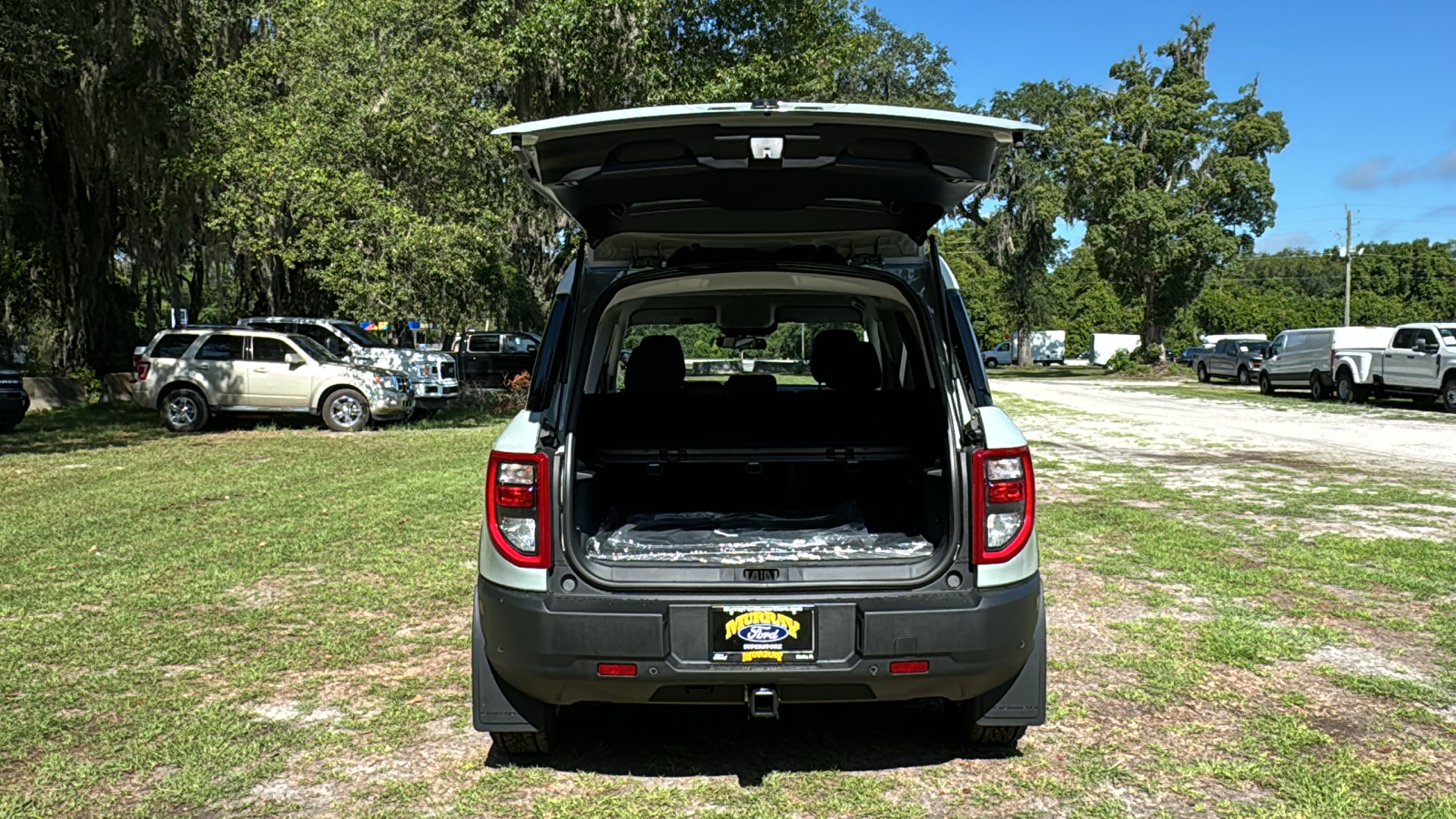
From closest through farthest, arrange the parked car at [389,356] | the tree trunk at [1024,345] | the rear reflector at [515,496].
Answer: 1. the rear reflector at [515,496]
2. the parked car at [389,356]
3. the tree trunk at [1024,345]

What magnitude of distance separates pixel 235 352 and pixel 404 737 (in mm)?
15730

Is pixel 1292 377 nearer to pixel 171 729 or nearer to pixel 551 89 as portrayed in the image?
pixel 551 89

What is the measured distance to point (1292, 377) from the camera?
28.8m

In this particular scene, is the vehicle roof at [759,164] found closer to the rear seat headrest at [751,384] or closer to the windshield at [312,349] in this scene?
the rear seat headrest at [751,384]

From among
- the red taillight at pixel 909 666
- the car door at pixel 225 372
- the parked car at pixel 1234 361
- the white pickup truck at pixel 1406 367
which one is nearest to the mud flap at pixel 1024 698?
the red taillight at pixel 909 666

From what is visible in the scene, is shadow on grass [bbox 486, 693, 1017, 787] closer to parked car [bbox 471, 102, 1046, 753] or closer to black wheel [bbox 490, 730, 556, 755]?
black wheel [bbox 490, 730, 556, 755]

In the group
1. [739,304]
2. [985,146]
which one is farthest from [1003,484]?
[739,304]

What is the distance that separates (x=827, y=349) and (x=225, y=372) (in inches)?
605

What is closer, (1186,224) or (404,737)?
(404,737)

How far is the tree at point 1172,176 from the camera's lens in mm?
38781

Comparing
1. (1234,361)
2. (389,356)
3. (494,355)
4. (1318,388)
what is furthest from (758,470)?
(1234,361)

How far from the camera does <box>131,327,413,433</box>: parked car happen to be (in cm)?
1805

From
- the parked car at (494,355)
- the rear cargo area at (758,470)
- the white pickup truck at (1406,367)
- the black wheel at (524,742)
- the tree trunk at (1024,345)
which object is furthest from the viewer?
the tree trunk at (1024,345)

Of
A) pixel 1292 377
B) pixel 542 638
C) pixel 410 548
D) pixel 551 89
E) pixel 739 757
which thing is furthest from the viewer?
pixel 1292 377
